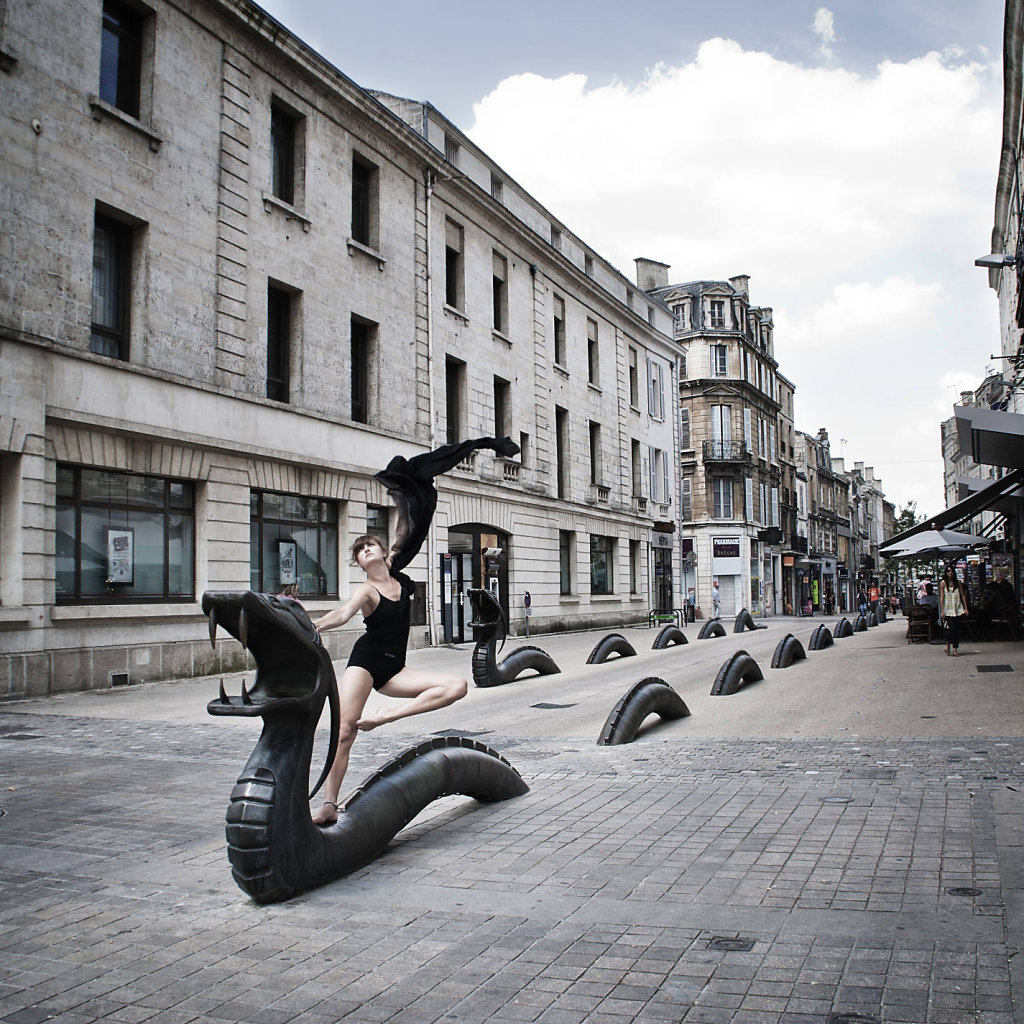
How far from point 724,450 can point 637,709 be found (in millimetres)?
46552

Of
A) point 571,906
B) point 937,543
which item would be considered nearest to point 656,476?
point 937,543

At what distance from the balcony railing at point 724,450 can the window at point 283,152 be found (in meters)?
37.5

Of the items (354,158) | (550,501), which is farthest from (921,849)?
(550,501)

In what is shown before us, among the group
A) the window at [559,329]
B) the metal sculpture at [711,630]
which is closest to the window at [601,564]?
the window at [559,329]

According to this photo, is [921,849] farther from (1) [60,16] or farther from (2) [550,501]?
(2) [550,501]

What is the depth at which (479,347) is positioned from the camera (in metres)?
25.8

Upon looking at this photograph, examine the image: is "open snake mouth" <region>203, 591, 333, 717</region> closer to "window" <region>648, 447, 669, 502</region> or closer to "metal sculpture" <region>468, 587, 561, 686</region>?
"metal sculpture" <region>468, 587, 561, 686</region>

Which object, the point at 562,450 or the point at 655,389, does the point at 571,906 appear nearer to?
the point at 562,450

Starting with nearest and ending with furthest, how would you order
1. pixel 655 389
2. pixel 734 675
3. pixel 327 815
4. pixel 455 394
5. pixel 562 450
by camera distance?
pixel 327 815, pixel 734 675, pixel 455 394, pixel 562 450, pixel 655 389

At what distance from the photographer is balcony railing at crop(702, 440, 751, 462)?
53406 mm

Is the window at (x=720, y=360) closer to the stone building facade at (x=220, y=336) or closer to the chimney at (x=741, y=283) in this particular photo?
the chimney at (x=741, y=283)

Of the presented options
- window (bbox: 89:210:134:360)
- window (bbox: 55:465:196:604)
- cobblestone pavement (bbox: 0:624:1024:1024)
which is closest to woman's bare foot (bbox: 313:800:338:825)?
cobblestone pavement (bbox: 0:624:1024:1024)

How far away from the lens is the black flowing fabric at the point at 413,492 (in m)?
5.56

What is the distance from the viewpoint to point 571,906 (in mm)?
4117
